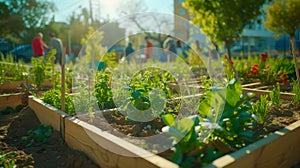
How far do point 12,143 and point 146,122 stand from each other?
1.34m

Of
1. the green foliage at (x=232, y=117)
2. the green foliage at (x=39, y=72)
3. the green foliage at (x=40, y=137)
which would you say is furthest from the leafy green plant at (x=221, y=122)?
the green foliage at (x=39, y=72)

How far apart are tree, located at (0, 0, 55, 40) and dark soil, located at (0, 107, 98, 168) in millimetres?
26492

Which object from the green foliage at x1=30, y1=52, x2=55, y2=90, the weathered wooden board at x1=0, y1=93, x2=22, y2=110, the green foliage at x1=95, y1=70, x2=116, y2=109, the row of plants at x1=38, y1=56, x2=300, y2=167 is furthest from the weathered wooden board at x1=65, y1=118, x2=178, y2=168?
the green foliage at x1=30, y1=52, x2=55, y2=90

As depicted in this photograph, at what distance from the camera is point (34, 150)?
2.31 metres

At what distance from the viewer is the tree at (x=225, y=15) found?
797cm

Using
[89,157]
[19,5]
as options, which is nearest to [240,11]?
[89,157]

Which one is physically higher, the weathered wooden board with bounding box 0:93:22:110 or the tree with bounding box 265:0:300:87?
the tree with bounding box 265:0:300:87

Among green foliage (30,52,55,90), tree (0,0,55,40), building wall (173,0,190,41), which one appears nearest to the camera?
green foliage (30,52,55,90)

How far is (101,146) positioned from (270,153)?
3.62 ft

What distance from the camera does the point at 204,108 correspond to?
68.2 inches

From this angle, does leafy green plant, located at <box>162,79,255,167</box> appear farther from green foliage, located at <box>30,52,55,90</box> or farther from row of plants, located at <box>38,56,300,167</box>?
green foliage, located at <box>30,52,55,90</box>

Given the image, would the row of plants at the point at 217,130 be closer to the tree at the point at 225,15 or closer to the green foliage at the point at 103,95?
the green foliage at the point at 103,95

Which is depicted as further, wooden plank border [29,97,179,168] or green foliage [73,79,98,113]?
green foliage [73,79,98,113]

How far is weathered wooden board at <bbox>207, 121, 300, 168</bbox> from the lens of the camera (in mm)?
1360
